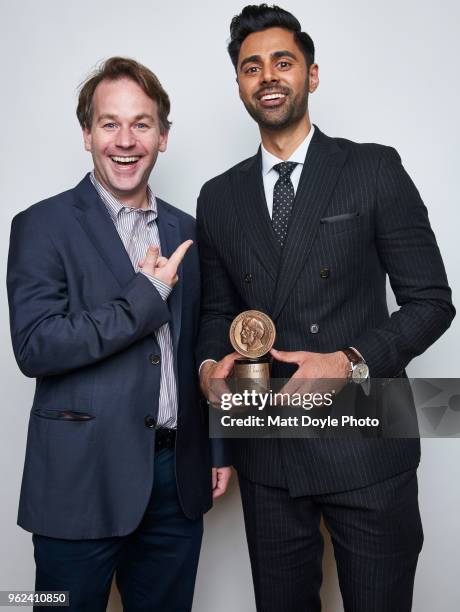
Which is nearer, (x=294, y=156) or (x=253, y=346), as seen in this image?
(x=253, y=346)

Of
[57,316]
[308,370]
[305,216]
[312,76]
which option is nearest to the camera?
[308,370]

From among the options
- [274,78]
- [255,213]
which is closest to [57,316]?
[255,213]

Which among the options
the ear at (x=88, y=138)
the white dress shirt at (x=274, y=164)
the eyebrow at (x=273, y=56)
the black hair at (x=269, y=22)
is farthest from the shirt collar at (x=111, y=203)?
the black hair at (x=269, y=22)

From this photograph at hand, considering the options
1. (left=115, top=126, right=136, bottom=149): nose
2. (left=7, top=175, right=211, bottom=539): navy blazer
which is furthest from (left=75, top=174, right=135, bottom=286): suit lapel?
(left=115, top=126, right=136, bottom=149): nose

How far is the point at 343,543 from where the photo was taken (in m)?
2.41

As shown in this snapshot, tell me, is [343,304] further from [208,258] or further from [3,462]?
[3,462]

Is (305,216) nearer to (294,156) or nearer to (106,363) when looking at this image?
(294,156)

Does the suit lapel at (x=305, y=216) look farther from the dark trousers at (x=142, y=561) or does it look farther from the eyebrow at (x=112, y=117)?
the dark trousers at (x=142, y=561)

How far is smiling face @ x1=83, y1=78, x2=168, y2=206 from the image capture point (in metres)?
2.51

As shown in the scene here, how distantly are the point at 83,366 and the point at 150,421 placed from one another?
31 cm

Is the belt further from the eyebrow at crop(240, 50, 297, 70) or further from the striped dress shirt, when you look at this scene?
the eyebrow at crop(240, 50, 297, 70)

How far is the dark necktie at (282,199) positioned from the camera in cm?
247

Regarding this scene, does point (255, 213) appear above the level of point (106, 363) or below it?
above

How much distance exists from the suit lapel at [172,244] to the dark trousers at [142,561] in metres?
0.49
